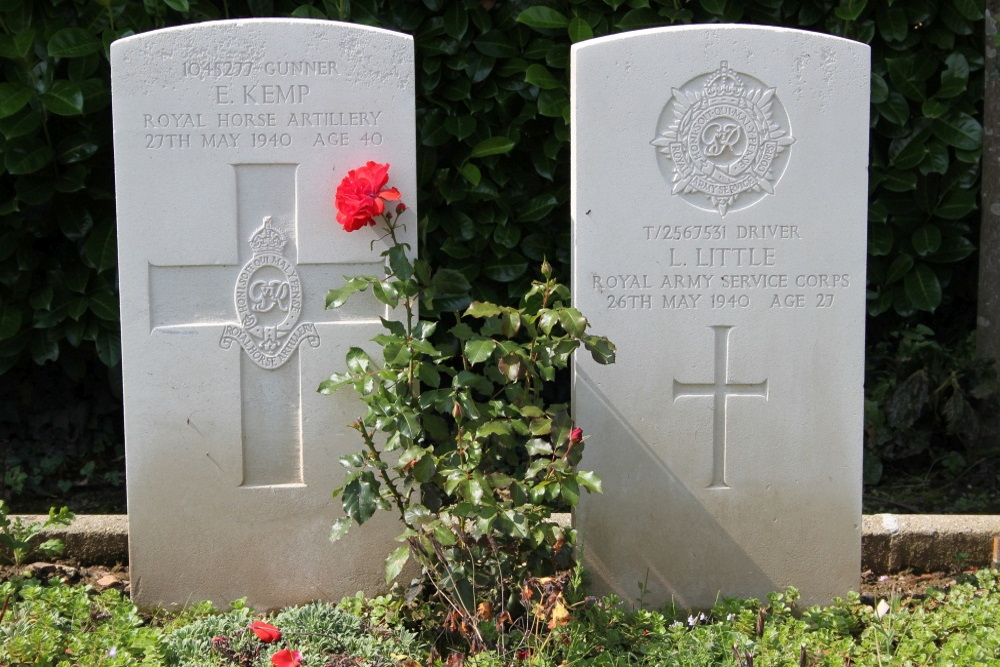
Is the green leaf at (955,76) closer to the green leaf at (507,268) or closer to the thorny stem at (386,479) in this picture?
the green leaf at (507,268)

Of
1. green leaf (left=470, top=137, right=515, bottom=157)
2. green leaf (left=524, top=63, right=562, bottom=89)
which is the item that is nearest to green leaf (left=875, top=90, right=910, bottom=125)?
green leaf (left=524, top=63, right=562, bottom=89)

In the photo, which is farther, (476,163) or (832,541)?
(476,163)

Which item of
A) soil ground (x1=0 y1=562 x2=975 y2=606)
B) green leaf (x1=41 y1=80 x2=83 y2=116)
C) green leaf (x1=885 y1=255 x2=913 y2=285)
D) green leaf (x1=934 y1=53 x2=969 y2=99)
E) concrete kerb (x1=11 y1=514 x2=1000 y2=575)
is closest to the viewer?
soil ground (x1=0 y1=562 x2=975 y2=606)

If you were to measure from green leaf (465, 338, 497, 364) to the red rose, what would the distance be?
48 cm

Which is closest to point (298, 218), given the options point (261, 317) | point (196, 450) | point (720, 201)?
point (261, 317)

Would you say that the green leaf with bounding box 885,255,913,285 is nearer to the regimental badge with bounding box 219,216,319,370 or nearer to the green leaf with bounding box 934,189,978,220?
the green leaf with bounding box 934,189,978,220

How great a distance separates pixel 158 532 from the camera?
3334 mm

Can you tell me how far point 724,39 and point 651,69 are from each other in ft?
0.77

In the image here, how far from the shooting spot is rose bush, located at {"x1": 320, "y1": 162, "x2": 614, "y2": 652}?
2.88 m

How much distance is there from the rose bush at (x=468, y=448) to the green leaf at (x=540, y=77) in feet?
3.63

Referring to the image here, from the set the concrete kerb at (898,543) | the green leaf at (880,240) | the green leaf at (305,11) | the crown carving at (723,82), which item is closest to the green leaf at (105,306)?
the concrete kerb at (898,543)

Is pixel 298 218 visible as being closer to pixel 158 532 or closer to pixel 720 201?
pixel 158 532

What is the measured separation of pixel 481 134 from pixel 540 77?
0.32 metres

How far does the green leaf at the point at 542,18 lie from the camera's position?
4.00 meters
